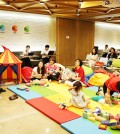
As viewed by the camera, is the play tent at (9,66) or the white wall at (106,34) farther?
the white wall at (106,34)

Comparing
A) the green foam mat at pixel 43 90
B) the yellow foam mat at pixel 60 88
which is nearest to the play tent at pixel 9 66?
the green foam mat at pixel 43 90

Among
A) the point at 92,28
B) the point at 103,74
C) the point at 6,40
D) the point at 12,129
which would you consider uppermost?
the point at 92,28

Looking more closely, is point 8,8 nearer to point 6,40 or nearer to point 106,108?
point 6,40

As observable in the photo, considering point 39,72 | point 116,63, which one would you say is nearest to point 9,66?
point 39,72

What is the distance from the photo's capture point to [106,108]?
407cm

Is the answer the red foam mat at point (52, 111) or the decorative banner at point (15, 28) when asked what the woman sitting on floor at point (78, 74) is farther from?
the decorative banner at point (15, 28)

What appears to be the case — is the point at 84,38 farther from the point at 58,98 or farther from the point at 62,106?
the point at 62,106

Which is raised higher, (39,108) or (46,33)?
(46,33)

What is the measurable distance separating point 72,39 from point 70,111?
25.1 feet

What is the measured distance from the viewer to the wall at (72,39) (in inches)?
414

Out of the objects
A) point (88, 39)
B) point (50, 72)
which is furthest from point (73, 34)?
point (50, 72)

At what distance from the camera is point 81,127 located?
322cm

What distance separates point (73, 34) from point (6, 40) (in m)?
4.07

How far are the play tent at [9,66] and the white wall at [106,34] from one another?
293 inches
